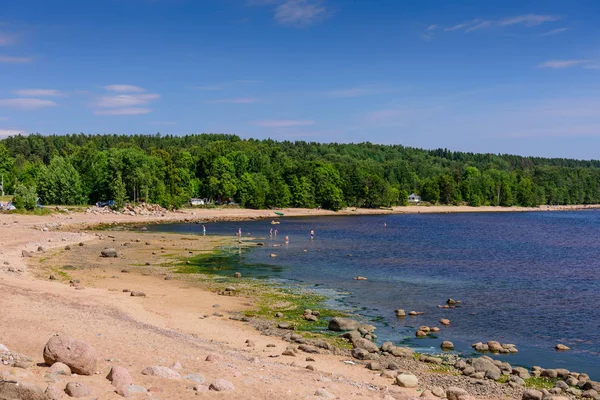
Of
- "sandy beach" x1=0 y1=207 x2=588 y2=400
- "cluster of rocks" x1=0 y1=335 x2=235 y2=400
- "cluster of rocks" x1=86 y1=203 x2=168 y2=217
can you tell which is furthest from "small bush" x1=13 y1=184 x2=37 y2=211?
"cluster of rocks" x1=0 y1=335 x2=235 y2=400

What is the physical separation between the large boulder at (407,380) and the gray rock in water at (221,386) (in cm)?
736

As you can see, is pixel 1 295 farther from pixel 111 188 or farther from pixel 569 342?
pixel 111 188

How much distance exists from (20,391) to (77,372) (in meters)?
3.04

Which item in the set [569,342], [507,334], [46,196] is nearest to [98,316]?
[507,334]

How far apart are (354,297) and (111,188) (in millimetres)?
103252

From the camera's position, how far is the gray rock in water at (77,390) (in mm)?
14586

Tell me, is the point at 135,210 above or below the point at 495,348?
above

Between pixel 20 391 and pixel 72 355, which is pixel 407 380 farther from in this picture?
pixel 20 391

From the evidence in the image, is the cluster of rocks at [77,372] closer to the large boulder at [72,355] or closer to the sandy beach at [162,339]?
the large boulder at [72,355]

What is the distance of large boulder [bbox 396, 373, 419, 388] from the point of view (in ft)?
67.7

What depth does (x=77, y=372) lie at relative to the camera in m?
16.5

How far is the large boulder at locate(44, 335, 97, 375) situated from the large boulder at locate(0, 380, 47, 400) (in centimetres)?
260

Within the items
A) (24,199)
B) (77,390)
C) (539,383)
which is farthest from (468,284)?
(24,199)

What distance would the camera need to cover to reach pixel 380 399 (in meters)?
17.9
